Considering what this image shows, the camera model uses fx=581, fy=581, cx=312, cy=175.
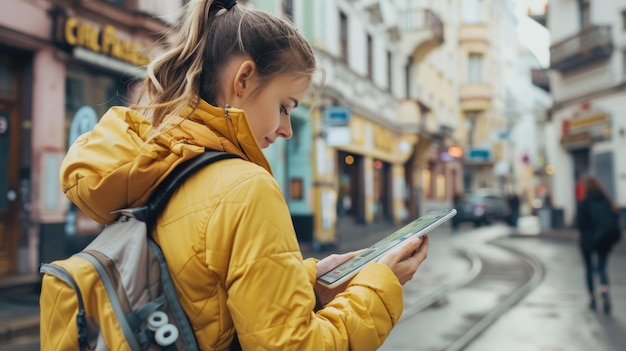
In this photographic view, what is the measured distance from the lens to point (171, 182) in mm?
1183

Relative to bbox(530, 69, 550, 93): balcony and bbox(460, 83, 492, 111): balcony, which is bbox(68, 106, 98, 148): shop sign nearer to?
bbox(530, 69, 550, 93): balcony

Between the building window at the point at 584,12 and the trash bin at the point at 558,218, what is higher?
the building window at the point at 584,12

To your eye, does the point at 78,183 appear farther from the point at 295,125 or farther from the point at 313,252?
the point at 295,125

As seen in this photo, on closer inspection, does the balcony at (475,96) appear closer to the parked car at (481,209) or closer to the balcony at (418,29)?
the parked car at (481,209)

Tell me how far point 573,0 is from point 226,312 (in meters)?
24.8

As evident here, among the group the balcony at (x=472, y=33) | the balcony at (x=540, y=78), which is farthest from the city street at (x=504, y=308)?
the balcony at (x=472, y=33)

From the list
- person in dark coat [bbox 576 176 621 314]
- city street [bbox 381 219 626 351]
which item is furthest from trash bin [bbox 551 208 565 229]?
person in dark coat [bbox 576 176 621 314]

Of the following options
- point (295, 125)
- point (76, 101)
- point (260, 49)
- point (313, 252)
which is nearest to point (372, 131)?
point (295, 125)

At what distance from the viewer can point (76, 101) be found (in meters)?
9.39

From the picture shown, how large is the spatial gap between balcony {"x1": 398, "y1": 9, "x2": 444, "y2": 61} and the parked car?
297 inches

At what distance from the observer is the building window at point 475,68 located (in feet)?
129

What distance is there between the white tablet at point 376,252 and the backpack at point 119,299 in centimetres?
39

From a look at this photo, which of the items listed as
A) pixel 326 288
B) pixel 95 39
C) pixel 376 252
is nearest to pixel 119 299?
pixel 326 288

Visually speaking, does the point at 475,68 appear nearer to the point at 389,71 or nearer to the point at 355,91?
the point at 389,71
